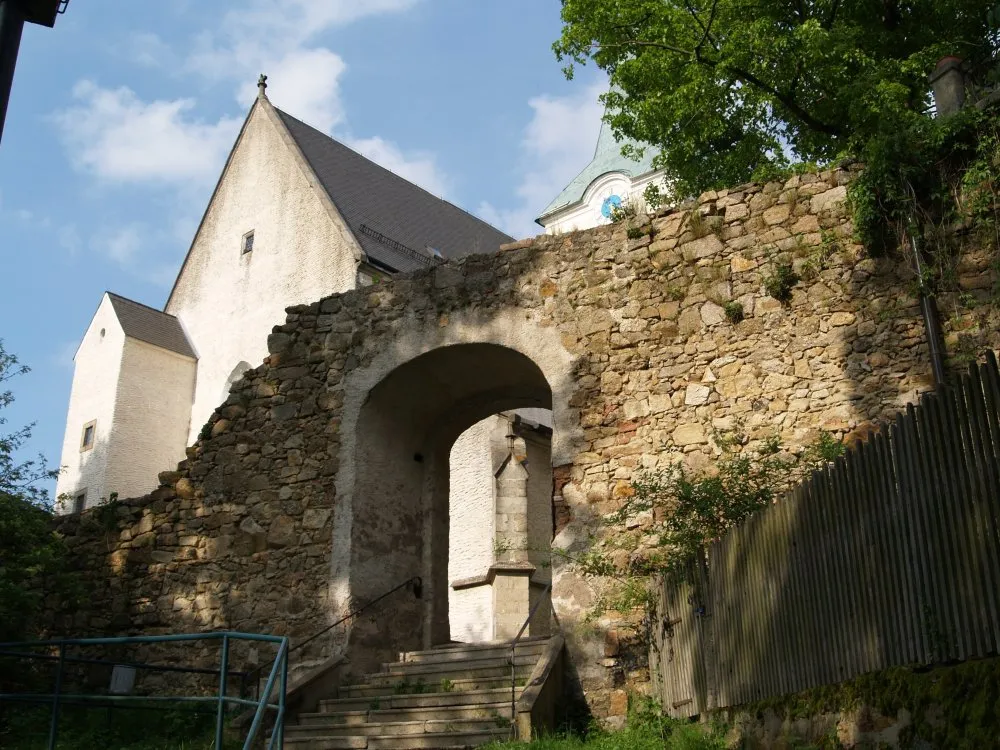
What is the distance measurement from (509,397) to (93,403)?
50.8 feet

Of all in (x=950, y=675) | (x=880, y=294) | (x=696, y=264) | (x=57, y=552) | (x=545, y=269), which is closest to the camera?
(x=950, y=675)

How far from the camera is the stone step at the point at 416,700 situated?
376 inches

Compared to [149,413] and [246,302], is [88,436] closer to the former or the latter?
[149,413]

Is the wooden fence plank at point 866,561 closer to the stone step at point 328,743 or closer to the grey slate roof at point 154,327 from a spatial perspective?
the stone step at point 328,743

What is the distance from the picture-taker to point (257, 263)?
77.9 ft

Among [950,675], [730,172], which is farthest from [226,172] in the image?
[950,675]

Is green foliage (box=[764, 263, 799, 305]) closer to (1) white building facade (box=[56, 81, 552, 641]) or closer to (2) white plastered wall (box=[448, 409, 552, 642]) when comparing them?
(2) white plastered wall (box=[448, 409, 552, 642])

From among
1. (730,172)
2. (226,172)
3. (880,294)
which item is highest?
(226,172)

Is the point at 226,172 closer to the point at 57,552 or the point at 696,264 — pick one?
the point at 57,552

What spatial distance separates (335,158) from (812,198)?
692 inches

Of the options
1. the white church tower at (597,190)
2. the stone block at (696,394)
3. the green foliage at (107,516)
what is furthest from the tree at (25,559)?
the white church tower at (597,190)

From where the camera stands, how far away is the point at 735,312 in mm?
10172

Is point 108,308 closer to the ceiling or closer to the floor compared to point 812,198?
closer to the ceiling

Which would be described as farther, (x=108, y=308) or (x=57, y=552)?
(x=108, y=308)
